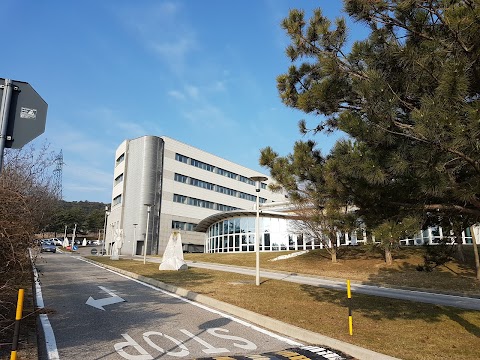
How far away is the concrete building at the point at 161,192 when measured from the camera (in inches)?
2222

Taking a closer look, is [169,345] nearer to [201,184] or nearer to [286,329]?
[286,329]

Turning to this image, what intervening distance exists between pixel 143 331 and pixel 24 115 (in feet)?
16.9

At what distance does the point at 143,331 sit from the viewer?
7.43 meters

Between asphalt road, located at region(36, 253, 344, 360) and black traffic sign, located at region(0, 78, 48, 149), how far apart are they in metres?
3.63

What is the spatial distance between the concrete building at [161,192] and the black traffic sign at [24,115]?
48.6 meters

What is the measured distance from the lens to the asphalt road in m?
6.11

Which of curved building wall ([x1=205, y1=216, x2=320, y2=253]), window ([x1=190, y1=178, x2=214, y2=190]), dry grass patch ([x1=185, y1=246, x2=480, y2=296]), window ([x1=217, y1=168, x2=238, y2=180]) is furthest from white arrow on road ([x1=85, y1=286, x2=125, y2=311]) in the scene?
window ([x1=217, y1=168, x2=238, y2=180])

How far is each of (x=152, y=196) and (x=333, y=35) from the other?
170 feet

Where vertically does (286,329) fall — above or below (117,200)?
below

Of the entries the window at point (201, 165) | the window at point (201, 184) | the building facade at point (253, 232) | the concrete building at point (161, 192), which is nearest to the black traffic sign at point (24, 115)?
the building facade at point (253, 232)

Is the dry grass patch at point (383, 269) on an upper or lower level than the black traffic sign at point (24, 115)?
lower

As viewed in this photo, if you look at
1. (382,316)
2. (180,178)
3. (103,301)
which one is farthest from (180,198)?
(382,316)

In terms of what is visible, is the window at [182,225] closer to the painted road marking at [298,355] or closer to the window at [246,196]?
the window at [246,196]

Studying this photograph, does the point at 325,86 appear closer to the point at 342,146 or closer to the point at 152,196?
the point at 342,146
